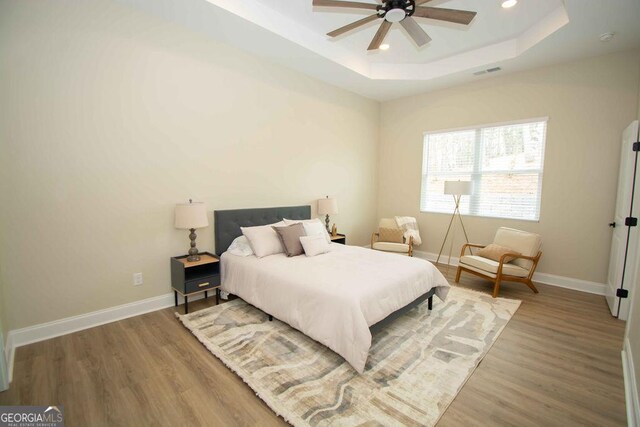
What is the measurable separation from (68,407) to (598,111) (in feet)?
20.2

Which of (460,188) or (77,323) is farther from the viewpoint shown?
(460,188)

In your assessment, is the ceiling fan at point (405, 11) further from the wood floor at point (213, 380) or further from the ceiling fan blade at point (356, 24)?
Answer: the wood floor at point (213, 380)

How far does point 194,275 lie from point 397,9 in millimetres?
3230

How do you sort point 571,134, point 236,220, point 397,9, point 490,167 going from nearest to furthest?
point 397,9 → point 236,220 → point 571,134 → point 490,167

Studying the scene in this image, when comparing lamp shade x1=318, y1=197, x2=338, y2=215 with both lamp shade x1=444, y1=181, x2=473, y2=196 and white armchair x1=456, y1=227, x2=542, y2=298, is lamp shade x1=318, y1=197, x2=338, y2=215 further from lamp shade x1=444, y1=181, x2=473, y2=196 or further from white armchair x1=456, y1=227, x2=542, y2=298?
white armchair x1=456, y1=227, x2=542, y2=298

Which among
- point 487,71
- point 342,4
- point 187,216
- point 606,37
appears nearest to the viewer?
point 342,4

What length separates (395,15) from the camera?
2301 mm

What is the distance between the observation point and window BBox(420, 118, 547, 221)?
14.2ft

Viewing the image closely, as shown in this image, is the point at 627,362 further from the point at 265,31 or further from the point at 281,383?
the point at 265,31

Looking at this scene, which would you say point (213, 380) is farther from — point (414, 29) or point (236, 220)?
point (414, 29)

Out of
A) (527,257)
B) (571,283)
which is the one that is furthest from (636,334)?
(571,283)

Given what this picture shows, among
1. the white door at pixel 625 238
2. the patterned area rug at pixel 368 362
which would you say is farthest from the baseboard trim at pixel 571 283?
the patterned area rug at pixel 368 362

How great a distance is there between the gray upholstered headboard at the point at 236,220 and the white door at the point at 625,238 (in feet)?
13.2

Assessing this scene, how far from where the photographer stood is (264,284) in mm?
2916
